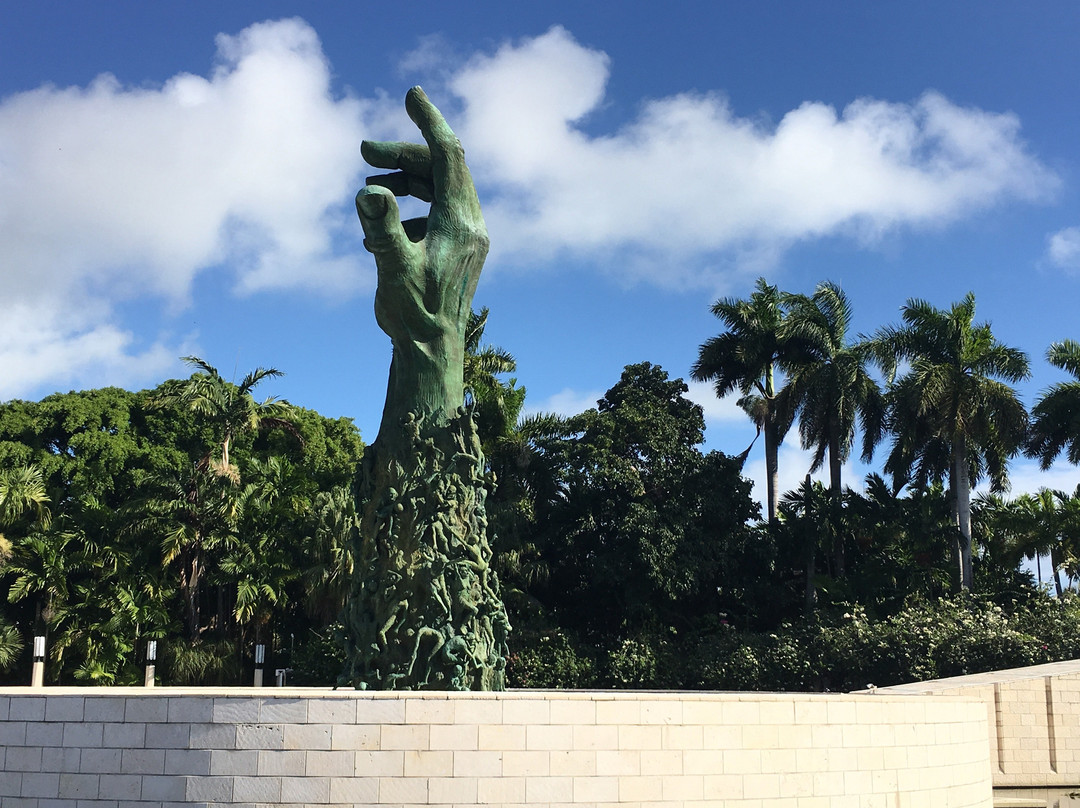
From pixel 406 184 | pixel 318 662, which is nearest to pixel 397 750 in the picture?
pixel 406 184

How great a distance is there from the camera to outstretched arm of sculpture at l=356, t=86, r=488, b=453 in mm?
12672

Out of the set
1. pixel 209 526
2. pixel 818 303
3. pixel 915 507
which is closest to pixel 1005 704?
pixel 915 507

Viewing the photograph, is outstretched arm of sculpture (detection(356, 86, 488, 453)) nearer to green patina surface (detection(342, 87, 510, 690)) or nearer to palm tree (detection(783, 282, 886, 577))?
green patina surface (detection(342, 87, 510, 690))

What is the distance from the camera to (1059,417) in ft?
97.1

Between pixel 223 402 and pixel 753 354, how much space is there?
16007 millimetres

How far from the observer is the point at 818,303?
31281 millimetres

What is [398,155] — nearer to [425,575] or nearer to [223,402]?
[425,575]

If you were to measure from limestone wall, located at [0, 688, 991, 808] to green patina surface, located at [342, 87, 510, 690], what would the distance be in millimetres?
2463

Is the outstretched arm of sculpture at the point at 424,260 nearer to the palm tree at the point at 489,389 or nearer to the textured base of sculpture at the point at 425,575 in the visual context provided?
the textured base of sculpture at the point at 425,575

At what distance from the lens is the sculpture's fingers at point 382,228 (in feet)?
40.6

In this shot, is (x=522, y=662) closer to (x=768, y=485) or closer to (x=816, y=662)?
(x=816, y=662)

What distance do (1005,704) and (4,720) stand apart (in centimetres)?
1453

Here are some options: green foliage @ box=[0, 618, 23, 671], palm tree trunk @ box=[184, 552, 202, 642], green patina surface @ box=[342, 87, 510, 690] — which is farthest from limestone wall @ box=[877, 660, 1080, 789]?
green foliage @ box=[0, 618, 23, 671]

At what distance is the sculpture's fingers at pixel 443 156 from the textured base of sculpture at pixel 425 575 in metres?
2.94
